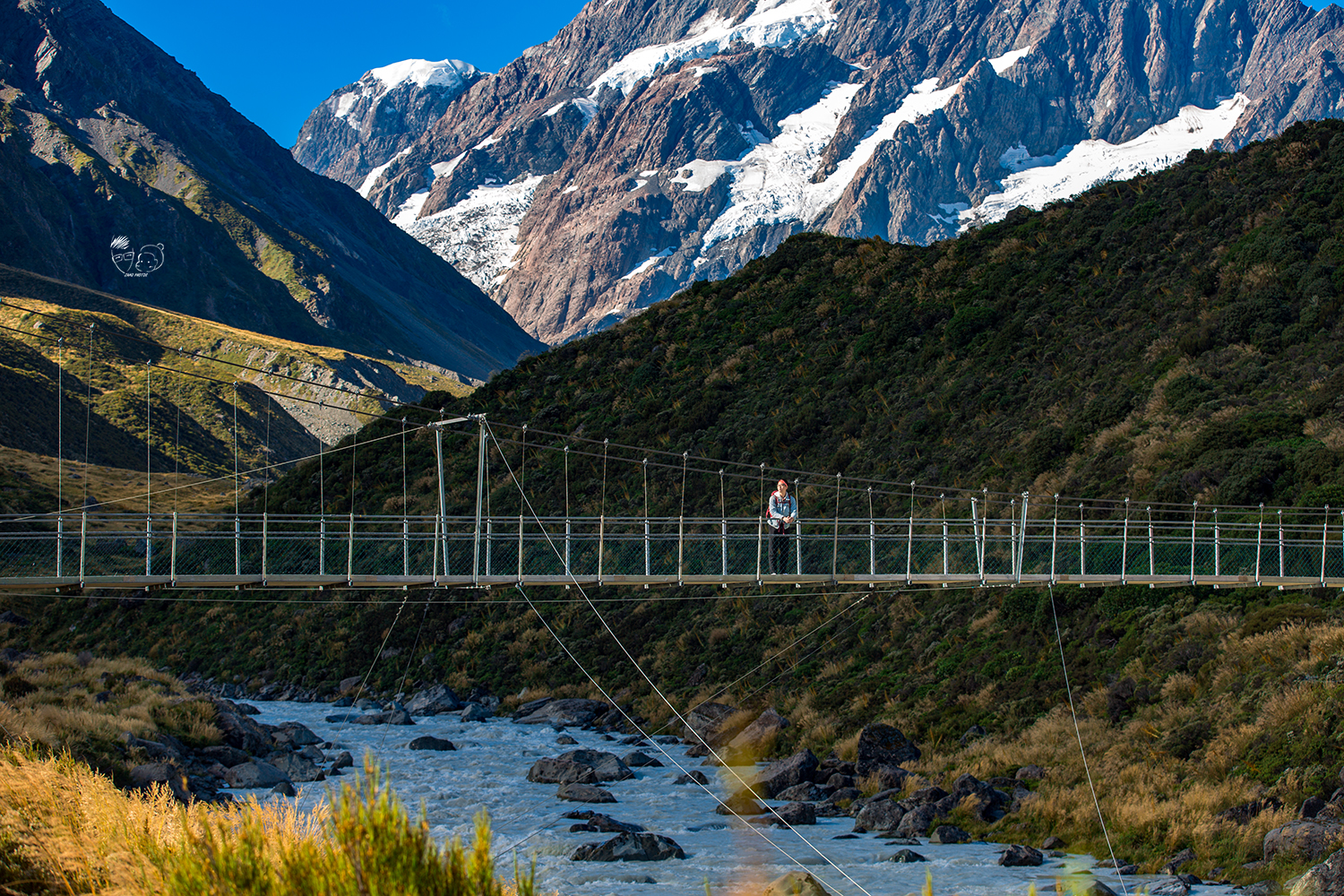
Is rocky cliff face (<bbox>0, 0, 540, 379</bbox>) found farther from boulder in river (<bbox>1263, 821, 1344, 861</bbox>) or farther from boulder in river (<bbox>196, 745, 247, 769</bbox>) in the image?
boulder in river (<bbox>1263, 821, 1344, 861</bbox>)

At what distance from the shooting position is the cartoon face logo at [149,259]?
347 ft

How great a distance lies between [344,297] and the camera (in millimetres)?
122875

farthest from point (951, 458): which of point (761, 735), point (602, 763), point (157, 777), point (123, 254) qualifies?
point (123, 254)

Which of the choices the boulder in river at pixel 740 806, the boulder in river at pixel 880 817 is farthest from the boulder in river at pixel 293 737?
the boulder in river at pixel 880 817

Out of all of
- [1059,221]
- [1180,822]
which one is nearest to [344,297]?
[1059,221]

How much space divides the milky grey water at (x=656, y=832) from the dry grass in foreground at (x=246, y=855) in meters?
2.34

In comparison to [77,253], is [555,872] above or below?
below

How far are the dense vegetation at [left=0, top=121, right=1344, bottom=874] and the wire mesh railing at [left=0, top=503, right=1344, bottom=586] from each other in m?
0.73

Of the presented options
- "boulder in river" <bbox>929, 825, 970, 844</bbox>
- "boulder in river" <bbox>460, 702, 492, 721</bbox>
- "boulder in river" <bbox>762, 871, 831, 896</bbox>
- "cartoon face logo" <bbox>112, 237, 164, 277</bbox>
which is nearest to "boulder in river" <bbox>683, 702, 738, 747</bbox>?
"boulder in river" <bbox>460, 702, 492, 721</bbox>

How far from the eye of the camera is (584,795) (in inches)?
618

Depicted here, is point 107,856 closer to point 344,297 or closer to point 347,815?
point 347,815

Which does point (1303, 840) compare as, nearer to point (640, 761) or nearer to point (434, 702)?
point (640, 761)

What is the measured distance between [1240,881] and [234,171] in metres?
154

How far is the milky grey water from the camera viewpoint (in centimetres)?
1111
